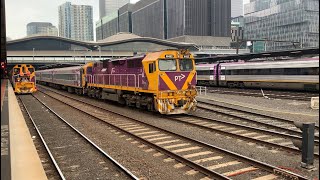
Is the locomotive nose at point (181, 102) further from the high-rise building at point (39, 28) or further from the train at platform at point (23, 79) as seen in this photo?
the high-rise building at point (39, 28)

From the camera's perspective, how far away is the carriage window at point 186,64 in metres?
17.0

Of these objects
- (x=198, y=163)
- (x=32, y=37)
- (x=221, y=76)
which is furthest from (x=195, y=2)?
(x=198, y=163)

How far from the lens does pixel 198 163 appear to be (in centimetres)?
834

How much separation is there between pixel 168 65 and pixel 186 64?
112cm

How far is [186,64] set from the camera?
56.2ft

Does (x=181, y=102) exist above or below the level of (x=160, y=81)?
below

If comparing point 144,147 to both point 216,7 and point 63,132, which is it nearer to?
point 63,132

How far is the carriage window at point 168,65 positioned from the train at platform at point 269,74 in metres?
14.4

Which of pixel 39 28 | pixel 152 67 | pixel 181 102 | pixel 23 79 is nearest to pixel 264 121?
pixel 181 102

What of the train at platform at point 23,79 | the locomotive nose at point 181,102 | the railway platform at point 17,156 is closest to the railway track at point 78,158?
the railway platform at point 17,156

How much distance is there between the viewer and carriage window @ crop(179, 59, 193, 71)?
16953 mm

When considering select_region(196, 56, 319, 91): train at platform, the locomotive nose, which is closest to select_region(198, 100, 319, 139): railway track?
the locomotive nose

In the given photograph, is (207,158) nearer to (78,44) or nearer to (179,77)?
(179,77)

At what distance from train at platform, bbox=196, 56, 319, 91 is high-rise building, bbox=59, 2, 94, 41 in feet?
480
